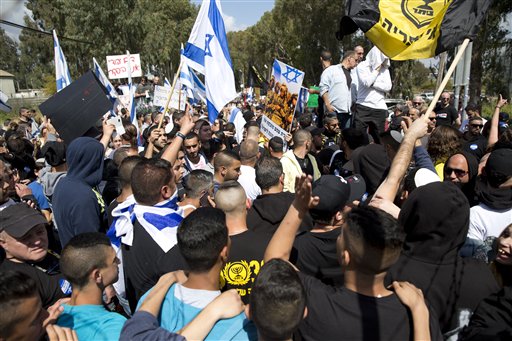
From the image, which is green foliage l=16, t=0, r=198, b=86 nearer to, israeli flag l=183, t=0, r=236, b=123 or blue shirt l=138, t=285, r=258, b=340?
israeli flag l=183, t=0, r=236, b=123

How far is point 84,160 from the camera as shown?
156 inches

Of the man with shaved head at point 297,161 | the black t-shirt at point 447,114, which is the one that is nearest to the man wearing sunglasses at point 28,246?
the man with shaved head at point 297,161

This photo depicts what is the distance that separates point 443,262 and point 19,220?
9.11 feet

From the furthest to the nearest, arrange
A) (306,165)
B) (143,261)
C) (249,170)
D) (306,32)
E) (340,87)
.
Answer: (306,32) < (340,87) < (306,165) < (249,170) < (143,261)

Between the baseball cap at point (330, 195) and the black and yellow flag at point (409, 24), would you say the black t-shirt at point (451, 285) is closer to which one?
the baseball cap at point (330, 195)

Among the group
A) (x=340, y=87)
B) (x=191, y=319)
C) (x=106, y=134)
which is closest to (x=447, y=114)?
(x=340, y=87)

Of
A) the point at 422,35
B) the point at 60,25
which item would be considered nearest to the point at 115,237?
the point at 422,35

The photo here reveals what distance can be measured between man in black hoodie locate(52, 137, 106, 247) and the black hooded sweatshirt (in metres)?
2.66

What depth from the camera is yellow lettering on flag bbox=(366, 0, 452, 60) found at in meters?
3.54

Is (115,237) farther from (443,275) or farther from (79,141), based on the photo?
(443,275)

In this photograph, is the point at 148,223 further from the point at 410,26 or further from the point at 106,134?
the point at 410,26

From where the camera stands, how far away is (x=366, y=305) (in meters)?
1.94

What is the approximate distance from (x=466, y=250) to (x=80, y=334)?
2705mm

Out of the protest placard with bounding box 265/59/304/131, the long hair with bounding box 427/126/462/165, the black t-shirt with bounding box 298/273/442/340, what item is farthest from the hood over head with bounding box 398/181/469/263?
the protest placard with bounding box 265/59/304/131
